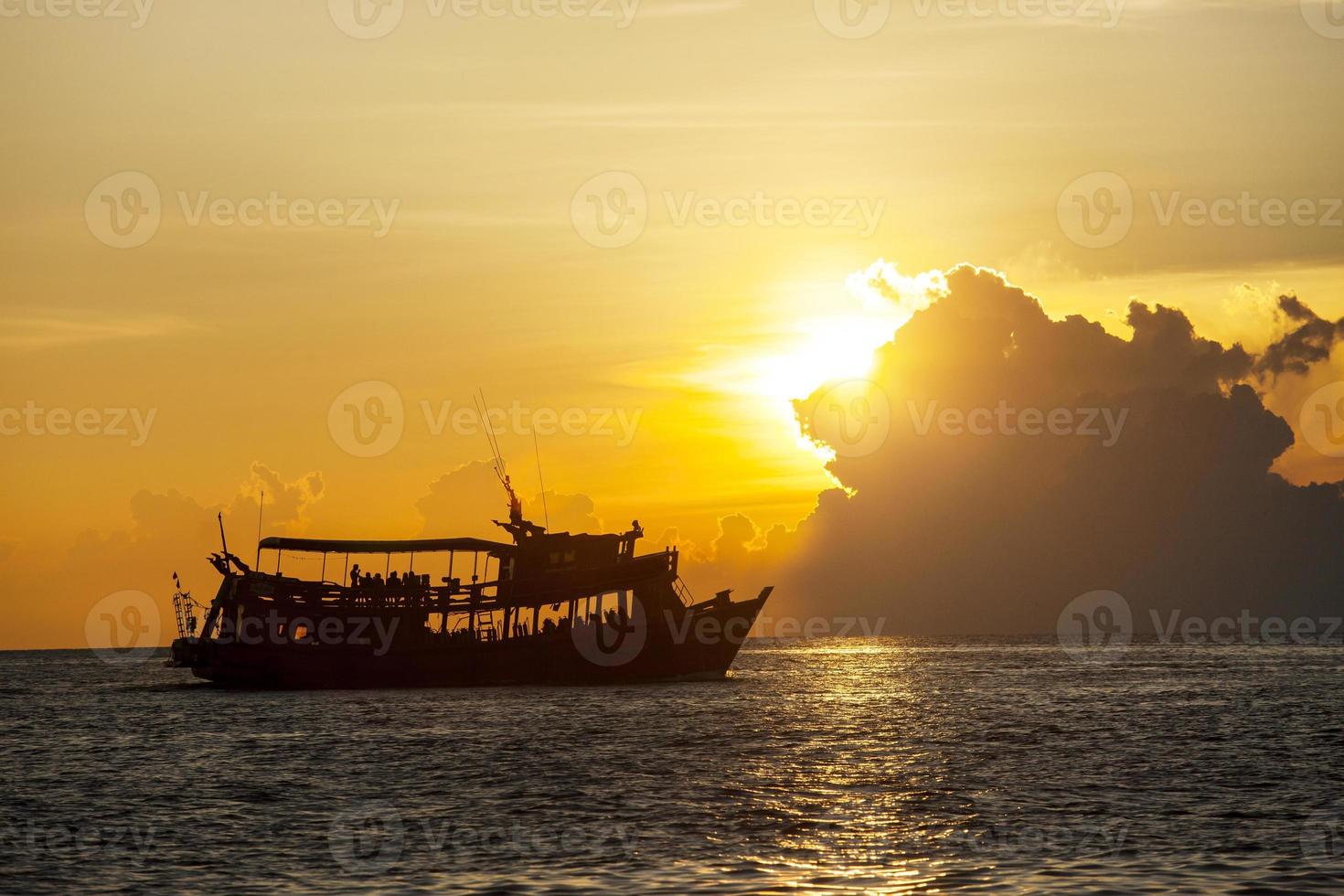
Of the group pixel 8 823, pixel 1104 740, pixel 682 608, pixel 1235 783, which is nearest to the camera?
pixel 8 823

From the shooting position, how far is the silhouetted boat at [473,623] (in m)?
76.6

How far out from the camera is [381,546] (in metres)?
77.8

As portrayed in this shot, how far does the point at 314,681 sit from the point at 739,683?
2982 centimetres

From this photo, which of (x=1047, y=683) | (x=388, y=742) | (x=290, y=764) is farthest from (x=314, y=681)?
(x=1047, y=683)

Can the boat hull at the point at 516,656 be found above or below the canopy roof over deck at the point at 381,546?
below

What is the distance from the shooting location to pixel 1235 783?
3966 cm

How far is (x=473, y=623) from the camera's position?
259 ft

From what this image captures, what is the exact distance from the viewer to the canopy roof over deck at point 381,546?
76.6 m

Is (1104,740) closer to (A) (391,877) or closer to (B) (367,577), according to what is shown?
(A) (391,877)

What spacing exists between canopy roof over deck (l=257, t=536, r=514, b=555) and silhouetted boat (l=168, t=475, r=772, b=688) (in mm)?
76

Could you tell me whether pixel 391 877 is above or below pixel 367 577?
below

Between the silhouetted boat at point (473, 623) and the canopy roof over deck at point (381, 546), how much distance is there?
8 cm

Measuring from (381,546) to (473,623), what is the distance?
7090 millimetres

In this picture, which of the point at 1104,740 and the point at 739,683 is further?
the point at 739,683
